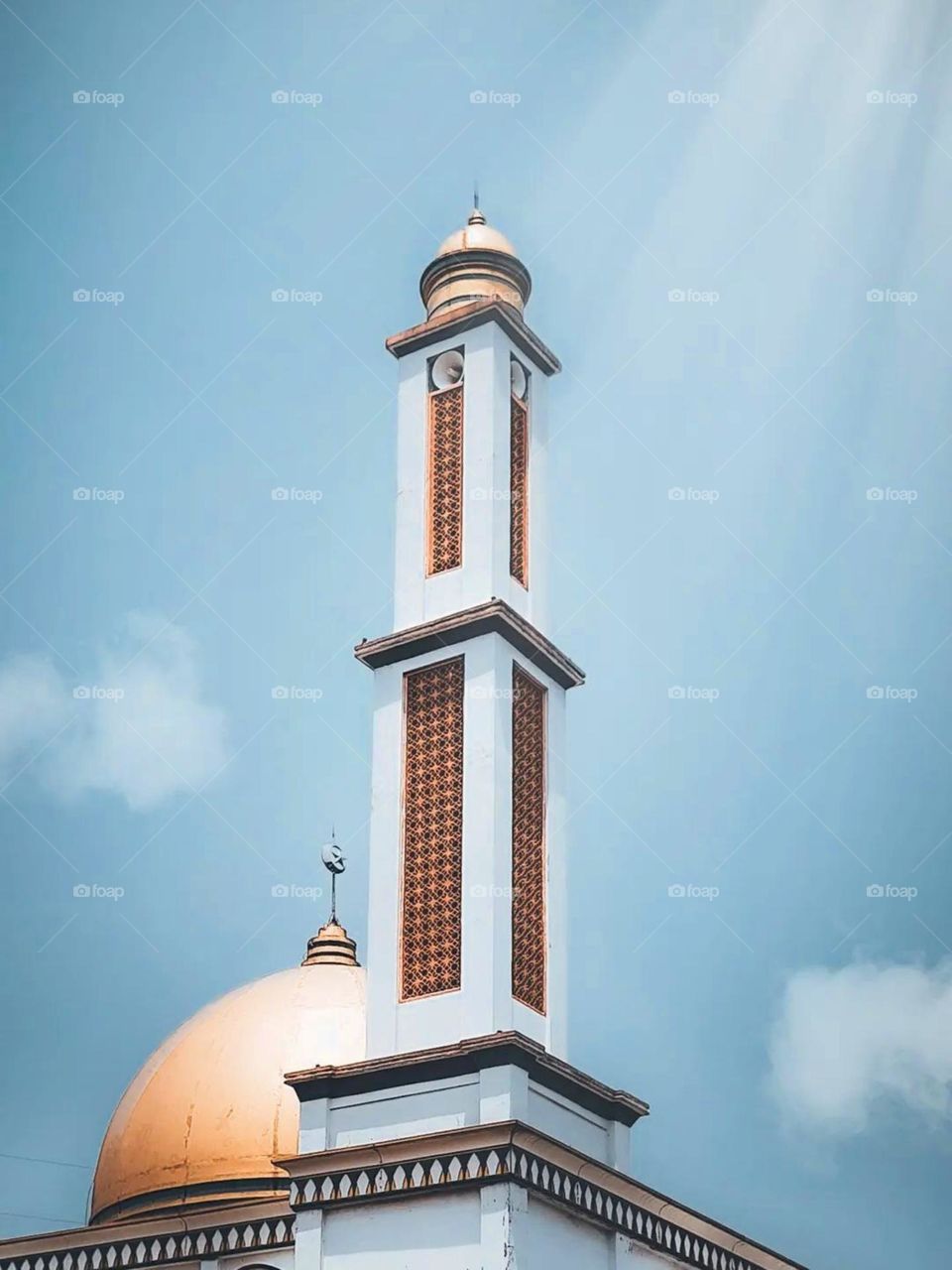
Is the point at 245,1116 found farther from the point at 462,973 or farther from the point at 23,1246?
the point at 462,973

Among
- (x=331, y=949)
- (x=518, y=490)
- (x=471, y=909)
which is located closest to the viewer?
(x=471, y=909)

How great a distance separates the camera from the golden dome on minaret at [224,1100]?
Result: 1609 cm

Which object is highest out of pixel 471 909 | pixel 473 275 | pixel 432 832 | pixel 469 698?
pixel 473 275

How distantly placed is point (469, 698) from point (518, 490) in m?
2.20

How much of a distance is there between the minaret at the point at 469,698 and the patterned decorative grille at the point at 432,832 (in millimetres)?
11

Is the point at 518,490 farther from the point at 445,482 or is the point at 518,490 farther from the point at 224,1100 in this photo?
the point at 224,1100

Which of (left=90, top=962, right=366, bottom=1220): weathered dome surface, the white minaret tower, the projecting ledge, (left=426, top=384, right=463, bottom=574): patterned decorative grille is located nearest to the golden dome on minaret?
(left=90, top=962, right=366, bottom=1220): weathered dome surface

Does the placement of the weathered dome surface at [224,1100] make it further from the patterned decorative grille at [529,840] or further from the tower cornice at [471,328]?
the tower cornice at [471,328]

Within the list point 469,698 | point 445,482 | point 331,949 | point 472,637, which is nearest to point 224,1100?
point 331,949

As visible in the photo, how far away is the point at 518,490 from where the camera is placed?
1549 cm

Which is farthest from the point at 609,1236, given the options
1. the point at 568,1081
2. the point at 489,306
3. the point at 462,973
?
the point at 489,306

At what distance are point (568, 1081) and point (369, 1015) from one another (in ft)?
4.73

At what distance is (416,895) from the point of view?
538 inches

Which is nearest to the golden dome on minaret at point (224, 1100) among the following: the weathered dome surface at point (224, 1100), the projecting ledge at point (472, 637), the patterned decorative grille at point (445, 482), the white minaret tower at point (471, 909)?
the weathered dome surface at point (224, 1100)
